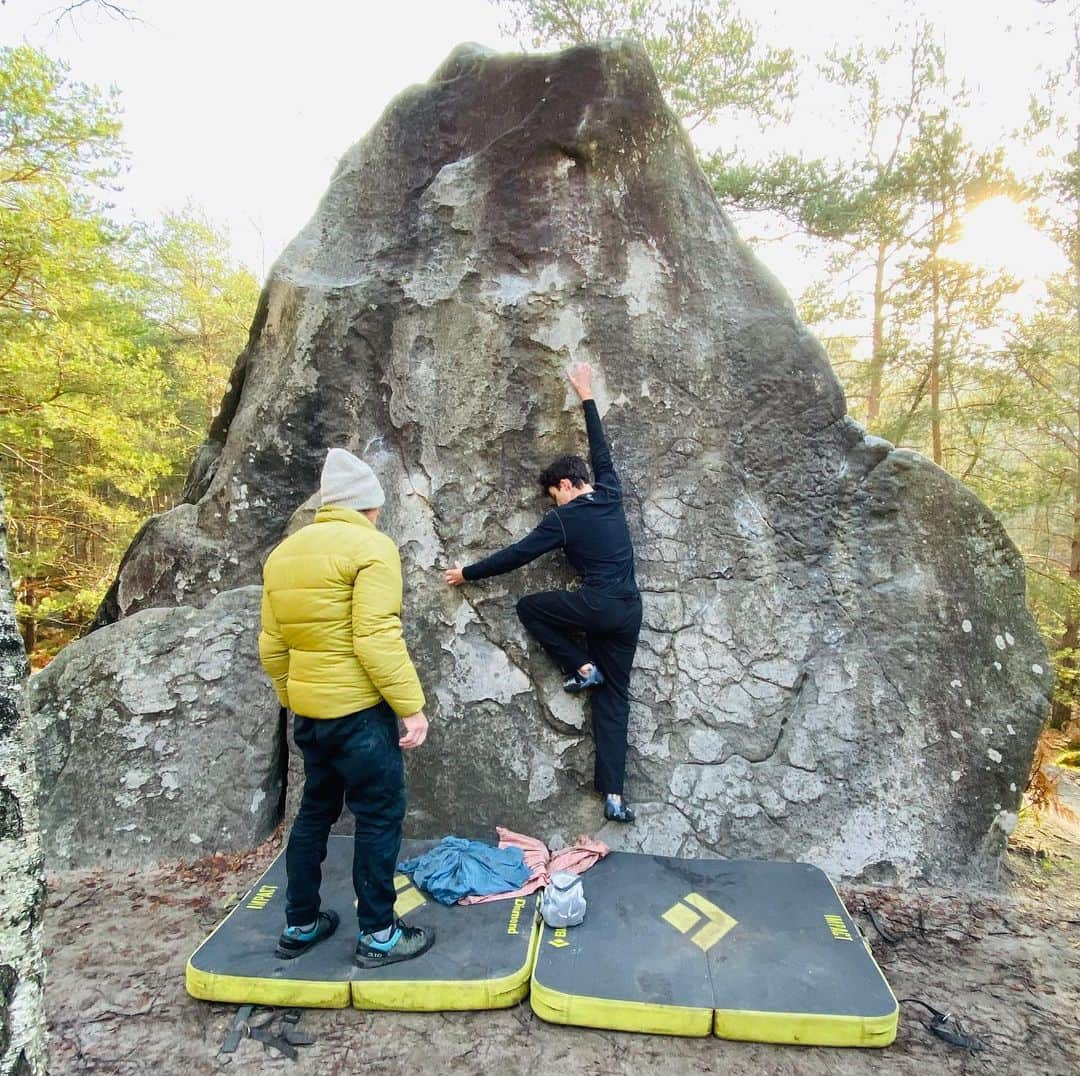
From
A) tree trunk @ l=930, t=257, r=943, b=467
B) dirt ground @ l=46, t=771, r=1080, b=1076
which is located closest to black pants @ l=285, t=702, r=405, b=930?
dirt ground @ l=46, t=771, r=1080, b=1076

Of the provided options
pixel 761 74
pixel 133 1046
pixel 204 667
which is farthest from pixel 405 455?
pixel 761 74

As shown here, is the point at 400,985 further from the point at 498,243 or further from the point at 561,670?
the point at 498,243

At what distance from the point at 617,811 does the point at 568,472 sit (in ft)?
5.51

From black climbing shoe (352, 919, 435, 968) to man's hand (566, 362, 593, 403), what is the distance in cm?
250

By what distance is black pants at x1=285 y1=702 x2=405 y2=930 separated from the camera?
235 centimetres

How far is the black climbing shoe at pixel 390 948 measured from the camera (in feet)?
8.14

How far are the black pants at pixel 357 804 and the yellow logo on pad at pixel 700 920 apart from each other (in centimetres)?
116

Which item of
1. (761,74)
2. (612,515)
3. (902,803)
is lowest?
(902,803)

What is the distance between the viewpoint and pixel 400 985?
94.1 inches

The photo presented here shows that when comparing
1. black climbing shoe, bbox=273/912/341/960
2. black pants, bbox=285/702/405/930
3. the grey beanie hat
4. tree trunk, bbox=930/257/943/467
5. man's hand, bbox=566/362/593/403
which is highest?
tree trunk, bbox=930/257/943/467

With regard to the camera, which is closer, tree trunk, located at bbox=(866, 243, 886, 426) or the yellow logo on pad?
the yellow logo on pad

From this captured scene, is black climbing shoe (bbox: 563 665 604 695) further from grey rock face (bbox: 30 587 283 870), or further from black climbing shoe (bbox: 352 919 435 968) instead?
grey rock face (bbox: 30 587 283 870)

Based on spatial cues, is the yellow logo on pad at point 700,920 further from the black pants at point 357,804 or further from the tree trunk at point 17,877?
the tree trunk at point 17,877

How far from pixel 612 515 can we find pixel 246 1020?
2.45 metres
